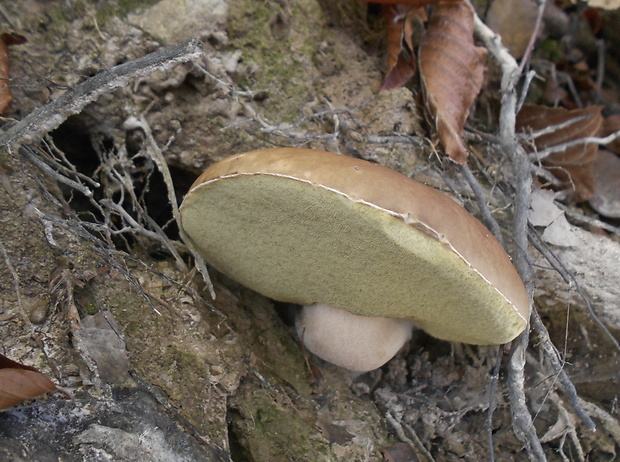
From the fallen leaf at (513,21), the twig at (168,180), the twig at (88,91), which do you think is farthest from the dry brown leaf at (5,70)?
the fallen leaf at (513,21)

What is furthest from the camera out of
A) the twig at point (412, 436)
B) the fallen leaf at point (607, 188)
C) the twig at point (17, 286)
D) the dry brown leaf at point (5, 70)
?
the fallen leaf at point (607, 188)

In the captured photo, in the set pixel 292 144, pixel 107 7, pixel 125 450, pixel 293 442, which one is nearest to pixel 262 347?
pixel 293 442

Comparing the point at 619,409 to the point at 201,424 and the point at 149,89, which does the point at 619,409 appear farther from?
the point at 149,89

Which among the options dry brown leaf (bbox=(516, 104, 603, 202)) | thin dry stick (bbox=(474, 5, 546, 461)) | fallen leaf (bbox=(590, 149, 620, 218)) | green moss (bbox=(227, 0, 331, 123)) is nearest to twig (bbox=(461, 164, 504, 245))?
thin dry stick (bbox=(474, 5, 546, 461))

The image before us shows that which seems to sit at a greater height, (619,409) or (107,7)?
(107,7)

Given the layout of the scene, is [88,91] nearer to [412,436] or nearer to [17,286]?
[17,286]

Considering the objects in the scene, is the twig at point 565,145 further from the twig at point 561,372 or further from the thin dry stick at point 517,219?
the twig at point 561,372

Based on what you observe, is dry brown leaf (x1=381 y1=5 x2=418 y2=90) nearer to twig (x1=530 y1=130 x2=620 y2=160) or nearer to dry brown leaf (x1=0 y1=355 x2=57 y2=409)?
twig (x1=530 y1=130 x2=620 y2=160)
